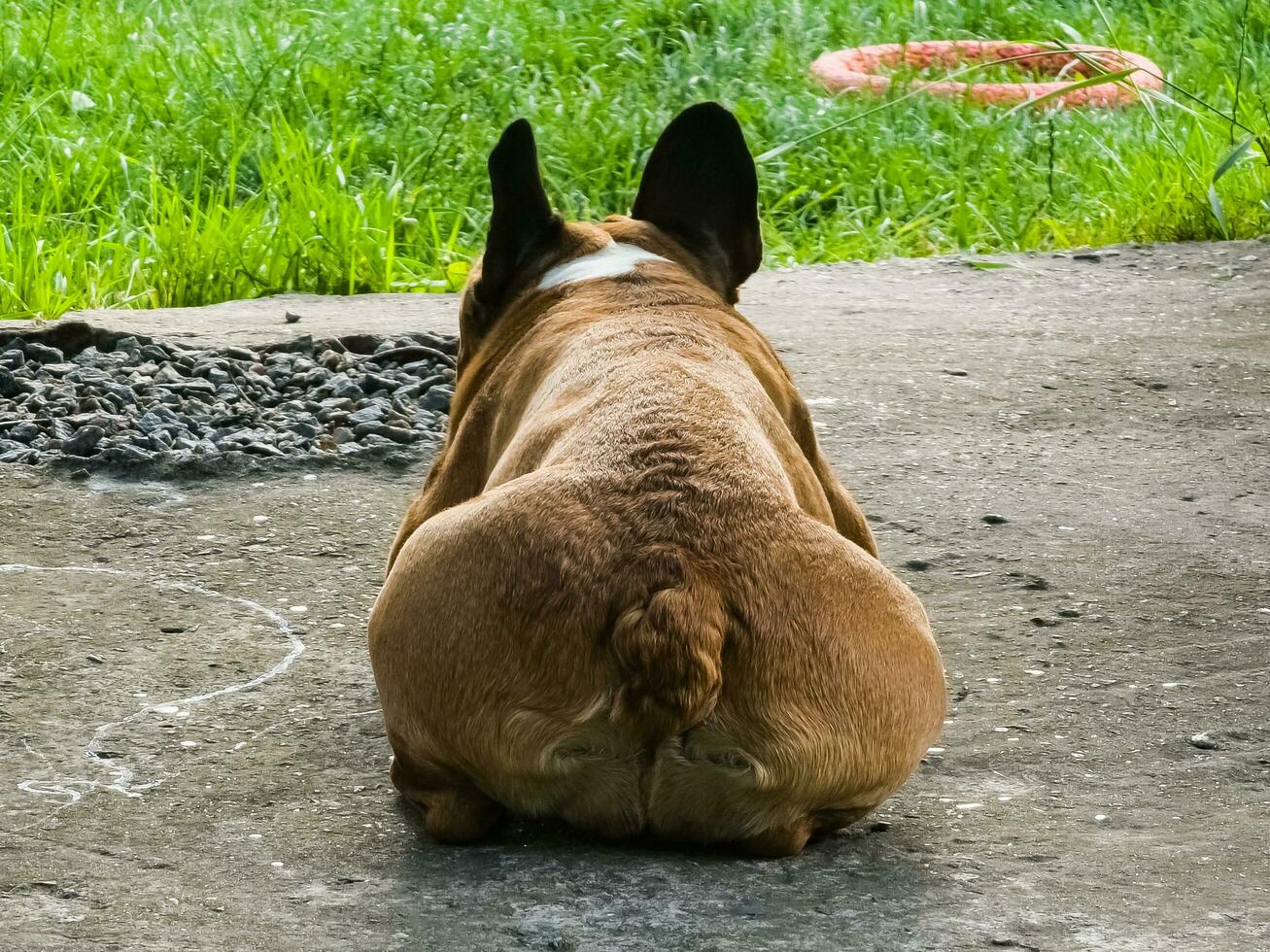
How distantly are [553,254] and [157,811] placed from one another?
54.0 inches

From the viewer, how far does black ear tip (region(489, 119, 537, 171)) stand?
11.8 ft

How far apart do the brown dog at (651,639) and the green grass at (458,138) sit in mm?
4529

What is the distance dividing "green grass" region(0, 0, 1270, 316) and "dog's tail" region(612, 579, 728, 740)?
16.1ft

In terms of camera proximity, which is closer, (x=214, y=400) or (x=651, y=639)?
(x=651, y=639)

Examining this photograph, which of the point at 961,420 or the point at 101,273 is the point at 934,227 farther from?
the point at 101,273

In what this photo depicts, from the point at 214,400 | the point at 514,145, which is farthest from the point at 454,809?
the point at 214,400

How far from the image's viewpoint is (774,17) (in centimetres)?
1106

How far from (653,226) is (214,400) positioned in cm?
229

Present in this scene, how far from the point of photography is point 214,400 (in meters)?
5.66

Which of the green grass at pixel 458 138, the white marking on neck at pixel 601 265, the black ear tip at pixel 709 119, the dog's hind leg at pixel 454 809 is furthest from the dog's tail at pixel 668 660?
the green grass at pixel 458 138

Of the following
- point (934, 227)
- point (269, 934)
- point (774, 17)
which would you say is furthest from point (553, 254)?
point (774, 17)

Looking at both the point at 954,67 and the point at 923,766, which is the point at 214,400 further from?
the point at 954,67

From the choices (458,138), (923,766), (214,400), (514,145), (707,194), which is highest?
(514,145)

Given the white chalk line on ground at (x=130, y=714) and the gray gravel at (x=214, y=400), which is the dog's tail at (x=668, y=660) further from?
the gray gravel at (x=214, y=400)
